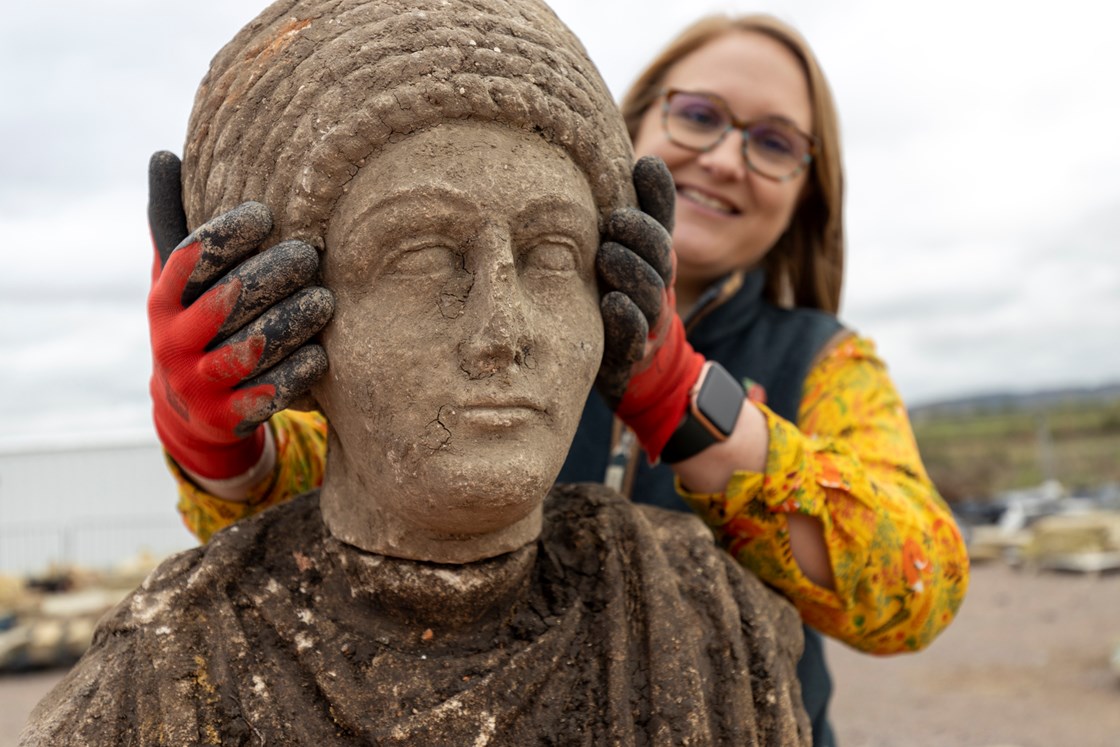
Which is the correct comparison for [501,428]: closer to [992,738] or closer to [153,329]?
[153,329]

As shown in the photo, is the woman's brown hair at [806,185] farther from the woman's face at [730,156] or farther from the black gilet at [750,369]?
the black gilet at [750,369]

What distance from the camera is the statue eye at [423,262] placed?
5.78ft

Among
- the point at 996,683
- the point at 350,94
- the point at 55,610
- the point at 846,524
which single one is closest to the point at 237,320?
the point at 350,94

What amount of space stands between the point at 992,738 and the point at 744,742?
5.38 meters

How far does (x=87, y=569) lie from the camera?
46.3 feet

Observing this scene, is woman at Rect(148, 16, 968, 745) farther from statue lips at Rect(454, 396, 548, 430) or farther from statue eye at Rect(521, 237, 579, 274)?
statue lips at Rect(454, 396, 548, 430)

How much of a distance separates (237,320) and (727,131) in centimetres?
174

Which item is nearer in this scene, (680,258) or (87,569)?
(680,258)

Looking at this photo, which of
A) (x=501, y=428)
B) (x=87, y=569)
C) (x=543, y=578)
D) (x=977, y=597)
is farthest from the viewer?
(x=87, y=569)

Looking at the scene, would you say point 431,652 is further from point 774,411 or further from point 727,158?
point 727,158

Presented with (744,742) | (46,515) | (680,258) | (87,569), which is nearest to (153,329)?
(744,742)

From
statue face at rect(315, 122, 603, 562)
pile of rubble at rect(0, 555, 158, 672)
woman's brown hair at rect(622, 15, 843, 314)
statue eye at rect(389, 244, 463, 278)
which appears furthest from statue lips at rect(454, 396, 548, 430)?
pile of rubble at rect(0, 555, 158, 672)

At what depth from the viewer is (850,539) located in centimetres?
218

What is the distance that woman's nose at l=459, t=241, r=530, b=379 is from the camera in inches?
66.6
